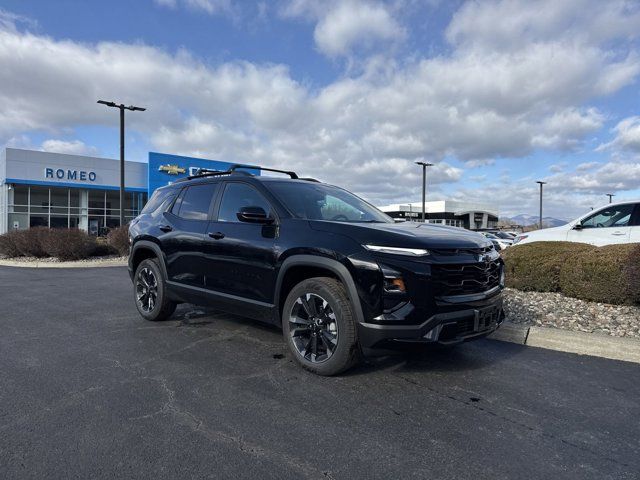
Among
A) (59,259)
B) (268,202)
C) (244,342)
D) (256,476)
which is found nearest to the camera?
(256,476)

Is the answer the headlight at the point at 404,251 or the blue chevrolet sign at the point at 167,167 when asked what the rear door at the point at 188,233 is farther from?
the blue chevrolet sign at the point at 167,167

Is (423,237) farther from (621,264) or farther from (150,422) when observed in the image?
(621,264)

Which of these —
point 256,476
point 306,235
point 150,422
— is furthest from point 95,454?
point 306,235

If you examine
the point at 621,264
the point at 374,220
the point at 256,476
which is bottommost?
the point at 256,476

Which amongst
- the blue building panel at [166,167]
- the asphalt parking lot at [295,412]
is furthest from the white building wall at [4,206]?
the asphalt parking lot at [295,412]

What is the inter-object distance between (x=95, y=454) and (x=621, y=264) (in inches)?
264

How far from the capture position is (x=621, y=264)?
634 cm

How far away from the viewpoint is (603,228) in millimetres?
9680

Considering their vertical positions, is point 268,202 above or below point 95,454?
above

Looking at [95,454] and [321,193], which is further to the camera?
[321,193]

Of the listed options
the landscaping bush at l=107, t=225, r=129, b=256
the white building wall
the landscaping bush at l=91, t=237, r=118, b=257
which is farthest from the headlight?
the white building wall

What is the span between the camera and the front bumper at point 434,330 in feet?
11.5

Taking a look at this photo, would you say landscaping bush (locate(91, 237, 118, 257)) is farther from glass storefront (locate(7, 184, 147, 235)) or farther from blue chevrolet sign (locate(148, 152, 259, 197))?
glass storefront (locate(7, 184, 147, 235))

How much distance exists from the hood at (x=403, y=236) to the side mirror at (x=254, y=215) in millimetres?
468
